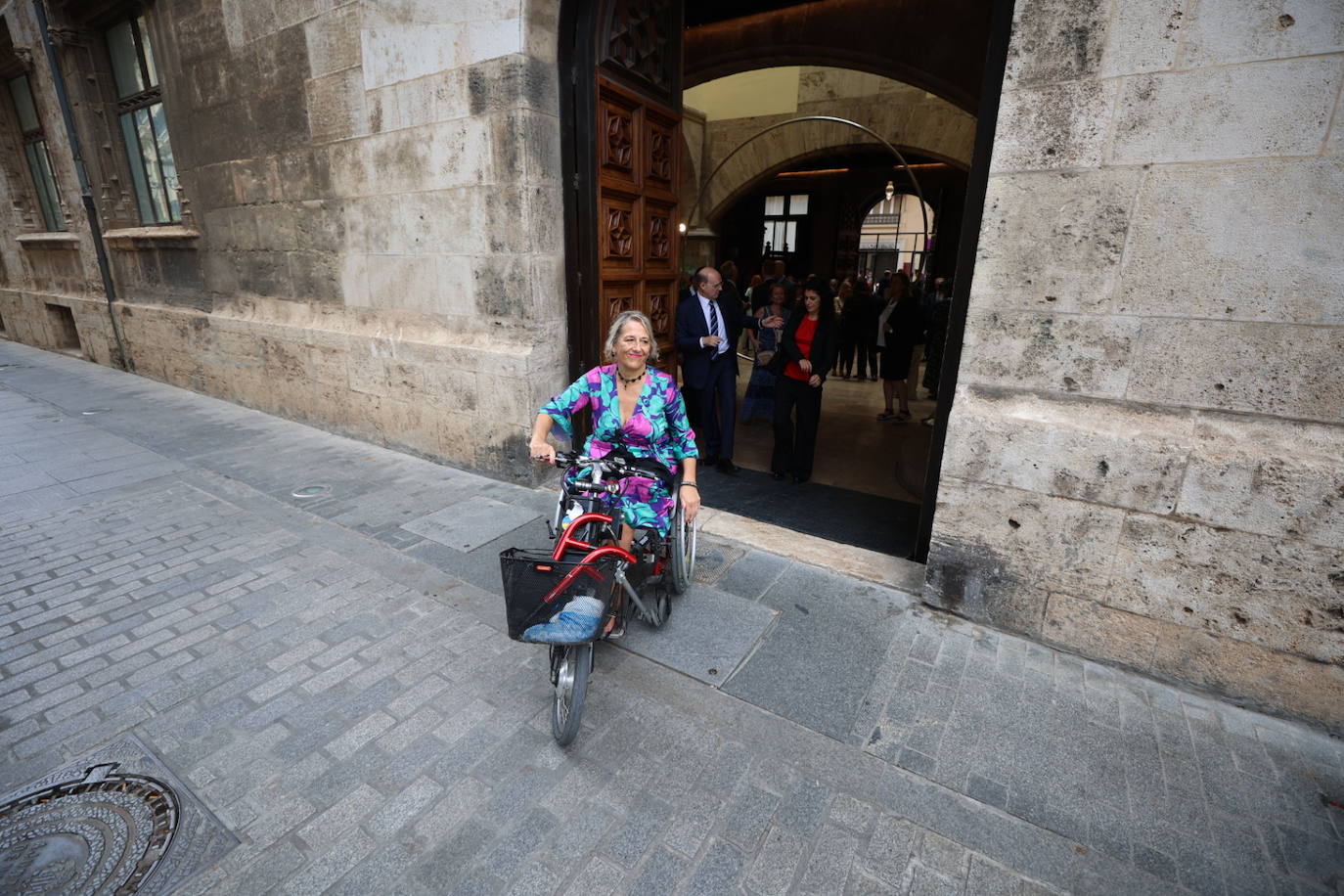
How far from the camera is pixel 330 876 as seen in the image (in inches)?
75.2

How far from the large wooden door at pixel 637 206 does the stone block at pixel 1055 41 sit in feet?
9.09

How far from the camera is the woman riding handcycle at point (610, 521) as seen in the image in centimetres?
215

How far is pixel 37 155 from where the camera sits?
1068 centimetres

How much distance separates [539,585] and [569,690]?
0.51 meters

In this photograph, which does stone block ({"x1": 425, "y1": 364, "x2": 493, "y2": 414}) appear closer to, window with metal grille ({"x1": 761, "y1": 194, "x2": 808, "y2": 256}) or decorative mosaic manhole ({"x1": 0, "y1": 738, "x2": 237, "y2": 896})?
decorative mosaic manhole ({"x1": 0, "y1": 738, "x2": 237, "y2": 896})

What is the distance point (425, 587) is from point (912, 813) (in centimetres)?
273

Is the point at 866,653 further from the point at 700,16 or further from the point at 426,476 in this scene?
the point at 700,16

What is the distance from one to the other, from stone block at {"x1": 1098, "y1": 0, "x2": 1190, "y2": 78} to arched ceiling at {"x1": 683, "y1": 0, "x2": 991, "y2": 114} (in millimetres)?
4408

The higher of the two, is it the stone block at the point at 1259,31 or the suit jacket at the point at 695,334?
the stone block at the point at 1259,31

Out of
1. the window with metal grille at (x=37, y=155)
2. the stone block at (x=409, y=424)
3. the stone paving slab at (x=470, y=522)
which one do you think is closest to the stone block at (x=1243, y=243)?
the stone paving slab at (x=470, y=522)

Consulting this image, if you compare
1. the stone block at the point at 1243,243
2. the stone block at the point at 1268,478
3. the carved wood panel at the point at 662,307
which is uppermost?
the stone block at the point at 1243,243

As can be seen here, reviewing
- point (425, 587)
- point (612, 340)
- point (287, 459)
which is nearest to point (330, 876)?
point (425, 587)

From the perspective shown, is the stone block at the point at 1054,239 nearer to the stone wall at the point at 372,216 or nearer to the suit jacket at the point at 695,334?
the suit jacket at the point at 695,334

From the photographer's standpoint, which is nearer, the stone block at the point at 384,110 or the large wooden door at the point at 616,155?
the large wooden door at the point at 616,155
